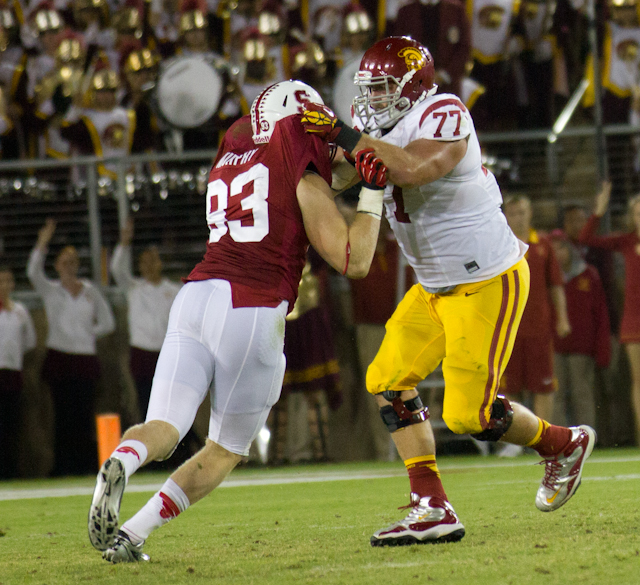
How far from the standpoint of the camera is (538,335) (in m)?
8.13

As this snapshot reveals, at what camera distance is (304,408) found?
29.0 feet

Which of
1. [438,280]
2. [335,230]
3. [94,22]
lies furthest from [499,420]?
[94,22]

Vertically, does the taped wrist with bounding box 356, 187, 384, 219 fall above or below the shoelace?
above

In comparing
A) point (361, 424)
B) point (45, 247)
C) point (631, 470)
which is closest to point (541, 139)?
point (361, 424)

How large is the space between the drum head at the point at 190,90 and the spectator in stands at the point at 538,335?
9.52ft

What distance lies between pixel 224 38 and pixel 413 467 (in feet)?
24.6

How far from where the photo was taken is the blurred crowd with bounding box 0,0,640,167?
9.30 metres

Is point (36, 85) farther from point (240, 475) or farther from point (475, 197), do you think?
point (475, 197)

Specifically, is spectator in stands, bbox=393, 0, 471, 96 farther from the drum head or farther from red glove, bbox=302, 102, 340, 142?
red glove, bbox=302, 102, 340, 142

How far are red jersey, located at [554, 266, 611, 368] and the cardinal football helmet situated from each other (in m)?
4.93

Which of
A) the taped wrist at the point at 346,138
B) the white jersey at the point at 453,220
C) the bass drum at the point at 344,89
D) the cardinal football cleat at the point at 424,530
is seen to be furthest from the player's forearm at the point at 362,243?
the bass drum at the point at 344,89

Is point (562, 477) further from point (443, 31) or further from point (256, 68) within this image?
point (256, 68)

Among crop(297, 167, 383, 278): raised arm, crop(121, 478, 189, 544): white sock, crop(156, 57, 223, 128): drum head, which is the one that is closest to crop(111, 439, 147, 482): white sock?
crop(121, 478, 189, 544): white sock

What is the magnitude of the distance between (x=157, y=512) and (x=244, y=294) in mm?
847
